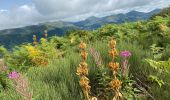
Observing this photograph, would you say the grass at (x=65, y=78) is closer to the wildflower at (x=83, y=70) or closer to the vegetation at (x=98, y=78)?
the vegetation at (x=98, y=78)

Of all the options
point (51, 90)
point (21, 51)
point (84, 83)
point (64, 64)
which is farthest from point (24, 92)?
point (21, 51)

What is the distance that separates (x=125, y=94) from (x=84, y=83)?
172 cm

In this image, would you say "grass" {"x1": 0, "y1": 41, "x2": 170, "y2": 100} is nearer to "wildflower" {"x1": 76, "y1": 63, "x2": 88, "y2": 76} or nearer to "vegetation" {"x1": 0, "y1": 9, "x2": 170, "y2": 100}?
"vegetation" {"x1": 0, "y1": 9, "x2": 170, "y2": 100}

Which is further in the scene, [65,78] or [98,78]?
[98,78]

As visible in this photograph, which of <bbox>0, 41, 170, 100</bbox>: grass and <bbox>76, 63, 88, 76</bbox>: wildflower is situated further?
<bbox>0, 41, 170, 100</bbox>: grass

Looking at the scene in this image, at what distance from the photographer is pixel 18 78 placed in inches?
116

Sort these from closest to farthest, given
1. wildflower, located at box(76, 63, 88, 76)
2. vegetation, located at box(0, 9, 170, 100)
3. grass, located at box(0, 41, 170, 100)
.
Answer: wildflower, located at box(76, 63, 88, 76) → vegetation, located at box(0, 9, 170, 100) → grass, located at box(0, 41, 170, 100)

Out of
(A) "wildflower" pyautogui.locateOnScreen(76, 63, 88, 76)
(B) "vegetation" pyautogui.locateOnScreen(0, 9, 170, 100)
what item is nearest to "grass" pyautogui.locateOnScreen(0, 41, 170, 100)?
(B) "vegetation" pyautogui.locateOnScreen(0, 9, 170, 100)

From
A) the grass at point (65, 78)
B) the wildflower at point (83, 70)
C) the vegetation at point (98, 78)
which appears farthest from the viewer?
the grass at point (65, 78)

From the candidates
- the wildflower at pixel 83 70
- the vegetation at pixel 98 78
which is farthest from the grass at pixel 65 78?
the wildflower at pixel 83 70

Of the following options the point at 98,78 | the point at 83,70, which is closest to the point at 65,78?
the point at 98,78

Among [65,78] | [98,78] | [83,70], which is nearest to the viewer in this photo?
[83,70]

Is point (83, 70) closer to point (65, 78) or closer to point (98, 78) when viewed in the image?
point (65, 78)

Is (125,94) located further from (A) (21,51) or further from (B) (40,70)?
(A) (21,51)
